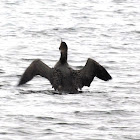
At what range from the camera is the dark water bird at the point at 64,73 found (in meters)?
18.0

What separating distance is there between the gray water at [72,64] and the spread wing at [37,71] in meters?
0.27

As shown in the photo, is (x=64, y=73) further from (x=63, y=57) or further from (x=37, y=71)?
(x=37, y=71)

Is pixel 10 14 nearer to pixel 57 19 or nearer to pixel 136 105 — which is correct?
pixel 57 19

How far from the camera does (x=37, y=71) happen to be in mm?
18266

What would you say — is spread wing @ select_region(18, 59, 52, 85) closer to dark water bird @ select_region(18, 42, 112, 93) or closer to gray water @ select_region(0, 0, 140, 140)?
dark water bird @ select_region(18, 42, 112, 93)

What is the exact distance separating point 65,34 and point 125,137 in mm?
13848

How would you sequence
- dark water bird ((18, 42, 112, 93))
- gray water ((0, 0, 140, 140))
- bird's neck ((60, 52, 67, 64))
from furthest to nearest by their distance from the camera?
1. bird's neck ((60, 52, 67, 64))
2. dark water bird ((18, 42, 112, 93))
3. gray water ((0, 0, 140, 140))

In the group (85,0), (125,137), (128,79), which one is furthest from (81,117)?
(85,0)

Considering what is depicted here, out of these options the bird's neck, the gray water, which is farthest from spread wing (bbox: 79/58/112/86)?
the bird's neck

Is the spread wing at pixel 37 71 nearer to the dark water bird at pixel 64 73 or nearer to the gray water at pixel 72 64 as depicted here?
the dark water bird at pixel 64 73

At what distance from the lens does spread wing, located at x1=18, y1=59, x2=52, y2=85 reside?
1822 centimetres

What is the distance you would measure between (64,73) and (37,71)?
63cm

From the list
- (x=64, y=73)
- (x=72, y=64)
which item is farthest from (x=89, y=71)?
(x=72, y=64)

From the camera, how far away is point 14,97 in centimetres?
1747
